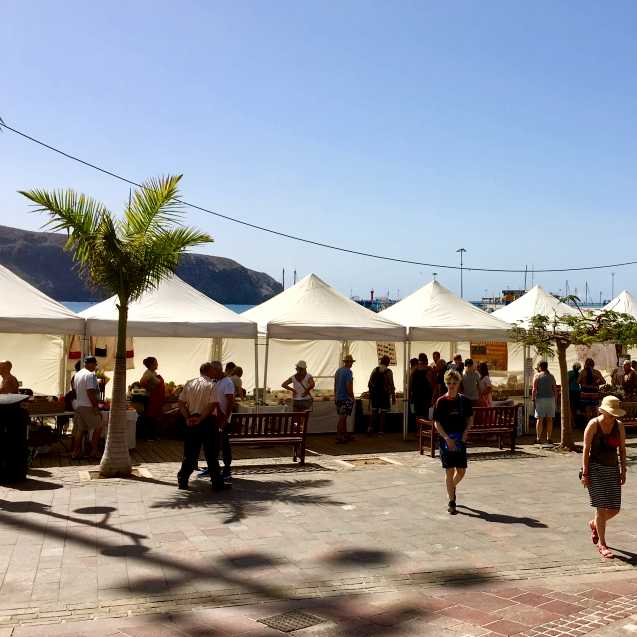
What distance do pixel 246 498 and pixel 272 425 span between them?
9.64 ft

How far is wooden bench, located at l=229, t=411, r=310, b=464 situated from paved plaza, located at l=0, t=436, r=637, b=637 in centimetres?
109

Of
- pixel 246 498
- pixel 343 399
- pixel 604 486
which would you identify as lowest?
pixel 246 498

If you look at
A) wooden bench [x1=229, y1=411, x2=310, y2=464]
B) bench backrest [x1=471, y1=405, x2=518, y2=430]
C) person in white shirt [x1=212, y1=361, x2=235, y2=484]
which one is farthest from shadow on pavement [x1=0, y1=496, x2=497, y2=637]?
bench backrest [x1=471, y1=405, x2=518, y2=430]

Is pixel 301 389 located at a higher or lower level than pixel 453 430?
higher

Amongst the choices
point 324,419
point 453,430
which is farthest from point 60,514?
point 324,419

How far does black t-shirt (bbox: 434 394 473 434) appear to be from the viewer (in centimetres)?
868

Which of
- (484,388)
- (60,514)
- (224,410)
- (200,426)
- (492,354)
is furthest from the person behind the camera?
(492,354)

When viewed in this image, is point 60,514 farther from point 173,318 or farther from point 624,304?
point 624,304

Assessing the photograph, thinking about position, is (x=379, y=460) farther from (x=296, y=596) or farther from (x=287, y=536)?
(x=296, y=596)

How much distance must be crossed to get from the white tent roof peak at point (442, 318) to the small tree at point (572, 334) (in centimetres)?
158

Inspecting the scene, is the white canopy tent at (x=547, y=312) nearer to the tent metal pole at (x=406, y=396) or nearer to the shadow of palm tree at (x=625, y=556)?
the tent metal pole at (x=406, y=396)

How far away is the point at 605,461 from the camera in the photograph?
278 inches

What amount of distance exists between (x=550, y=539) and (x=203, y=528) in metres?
3.29

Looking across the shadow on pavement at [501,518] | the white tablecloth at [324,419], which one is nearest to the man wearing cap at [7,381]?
the white tablecloth at [324,419]
